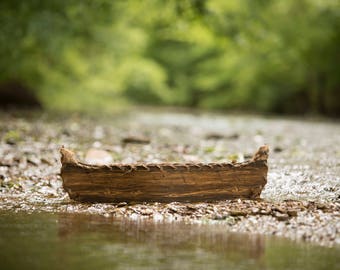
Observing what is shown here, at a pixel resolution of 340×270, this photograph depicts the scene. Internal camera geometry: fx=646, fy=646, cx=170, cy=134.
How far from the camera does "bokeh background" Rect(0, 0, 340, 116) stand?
57.2ft

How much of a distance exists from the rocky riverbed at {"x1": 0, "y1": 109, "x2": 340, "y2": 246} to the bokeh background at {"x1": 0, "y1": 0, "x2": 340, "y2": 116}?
12.7 ft

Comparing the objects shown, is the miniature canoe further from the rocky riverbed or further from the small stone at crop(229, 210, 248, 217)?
the small stone at crop(229, 210, 248, 217)

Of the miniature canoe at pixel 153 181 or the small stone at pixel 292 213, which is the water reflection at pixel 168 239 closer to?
the miniature canoe at pixel 153 181

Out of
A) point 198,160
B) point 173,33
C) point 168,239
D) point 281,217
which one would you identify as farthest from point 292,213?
point 173,33

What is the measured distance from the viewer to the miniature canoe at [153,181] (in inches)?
240

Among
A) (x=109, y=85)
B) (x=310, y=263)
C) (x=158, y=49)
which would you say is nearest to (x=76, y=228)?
(x=310, y=263)

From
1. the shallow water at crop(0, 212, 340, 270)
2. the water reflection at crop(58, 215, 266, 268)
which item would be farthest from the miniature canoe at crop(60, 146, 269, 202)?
the shallow water at crop(0, 212, 340, 270)

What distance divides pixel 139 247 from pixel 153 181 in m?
1.60

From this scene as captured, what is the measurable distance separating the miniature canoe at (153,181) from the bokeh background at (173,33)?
36.4ft

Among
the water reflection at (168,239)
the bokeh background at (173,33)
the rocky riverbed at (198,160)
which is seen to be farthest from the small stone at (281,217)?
the bokeh background at (173,33)

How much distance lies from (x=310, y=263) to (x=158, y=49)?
37.7 metres

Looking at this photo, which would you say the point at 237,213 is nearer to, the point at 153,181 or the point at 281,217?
the point at 281,217

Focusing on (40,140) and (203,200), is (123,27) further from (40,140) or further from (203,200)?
(203,200)

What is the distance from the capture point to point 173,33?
24734mm
